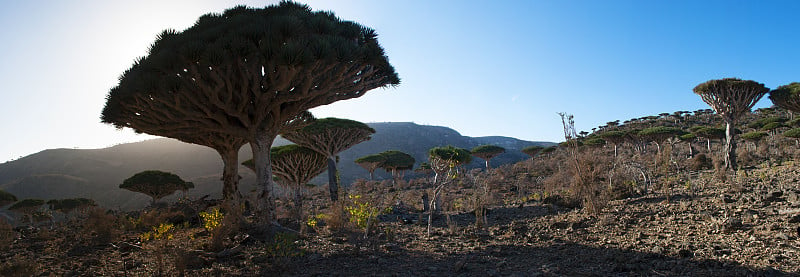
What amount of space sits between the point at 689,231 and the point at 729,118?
1478 centimetres

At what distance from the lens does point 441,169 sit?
976 centimetres

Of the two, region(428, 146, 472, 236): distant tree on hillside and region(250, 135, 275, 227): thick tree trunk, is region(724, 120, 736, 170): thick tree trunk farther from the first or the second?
region(250, 135, 275, 227): thick tree trunk

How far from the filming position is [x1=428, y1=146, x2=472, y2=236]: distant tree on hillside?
24.1 ft

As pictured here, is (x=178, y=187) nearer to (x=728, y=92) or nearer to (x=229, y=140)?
(x=229, y=140)

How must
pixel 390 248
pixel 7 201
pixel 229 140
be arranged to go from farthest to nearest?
pixel 7 201
pixel 229 140
pixel 390 248

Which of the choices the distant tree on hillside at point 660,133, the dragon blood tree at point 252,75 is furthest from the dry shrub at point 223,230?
the distant tree on hillside at point 660,133

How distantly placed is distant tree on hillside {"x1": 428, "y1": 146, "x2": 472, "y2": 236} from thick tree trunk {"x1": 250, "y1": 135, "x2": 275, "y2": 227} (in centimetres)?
342

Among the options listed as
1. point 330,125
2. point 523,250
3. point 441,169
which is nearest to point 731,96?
point 441,169

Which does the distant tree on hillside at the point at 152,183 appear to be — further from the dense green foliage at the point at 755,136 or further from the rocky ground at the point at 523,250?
the dense green foliage at the point at 755,136

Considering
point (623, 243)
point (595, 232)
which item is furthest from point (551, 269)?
point (595, 232)

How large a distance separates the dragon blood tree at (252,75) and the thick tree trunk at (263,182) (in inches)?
0.8

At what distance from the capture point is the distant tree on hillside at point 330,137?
16359 millimetres

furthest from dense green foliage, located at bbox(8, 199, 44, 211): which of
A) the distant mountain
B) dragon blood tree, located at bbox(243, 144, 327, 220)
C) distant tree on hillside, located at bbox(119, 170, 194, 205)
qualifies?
dragon blood tree, located at bbox(243, 144, 327, 220)

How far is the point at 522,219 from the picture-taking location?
8.77 meters
